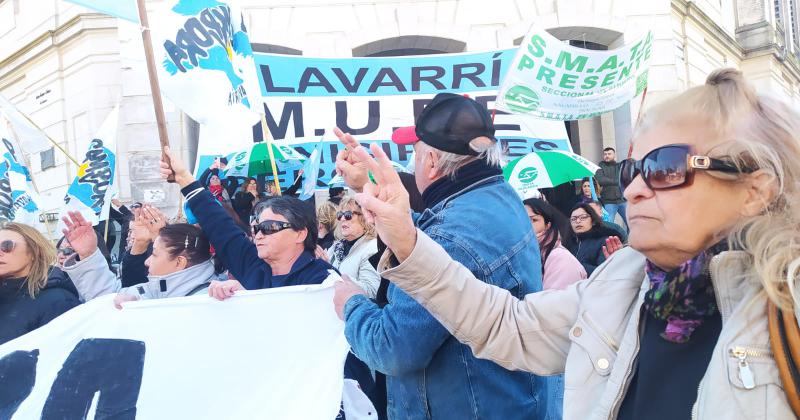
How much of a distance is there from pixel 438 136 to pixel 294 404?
139 cm

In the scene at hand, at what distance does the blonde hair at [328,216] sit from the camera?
571cm

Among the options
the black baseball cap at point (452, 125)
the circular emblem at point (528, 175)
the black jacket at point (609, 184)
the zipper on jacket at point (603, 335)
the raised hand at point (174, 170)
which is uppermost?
the black baseball cap at point (452, 125)

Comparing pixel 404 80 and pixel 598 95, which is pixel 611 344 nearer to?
pixel 598 95

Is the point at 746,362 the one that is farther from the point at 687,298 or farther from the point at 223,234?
the point at 223,234

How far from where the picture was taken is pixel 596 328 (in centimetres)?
138

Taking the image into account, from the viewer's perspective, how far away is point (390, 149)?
706 cm

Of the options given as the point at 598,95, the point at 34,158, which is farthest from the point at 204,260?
the point at 34,158

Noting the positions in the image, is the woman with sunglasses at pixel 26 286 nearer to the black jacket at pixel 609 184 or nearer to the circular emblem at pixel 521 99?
the circular emblem at pixel 521 99

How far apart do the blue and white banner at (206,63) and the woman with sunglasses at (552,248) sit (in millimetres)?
2163

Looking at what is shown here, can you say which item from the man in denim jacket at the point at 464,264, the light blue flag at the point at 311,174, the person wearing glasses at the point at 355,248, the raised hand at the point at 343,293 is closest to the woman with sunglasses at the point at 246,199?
Result: the light blue flag at the point at 311,174

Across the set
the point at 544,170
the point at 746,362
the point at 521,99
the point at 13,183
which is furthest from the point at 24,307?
the point at 544,170

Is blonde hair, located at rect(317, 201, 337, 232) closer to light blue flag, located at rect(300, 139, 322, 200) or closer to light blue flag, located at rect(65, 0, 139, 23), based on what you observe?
light blue flag, located at rect(300, 139, 322, 200)

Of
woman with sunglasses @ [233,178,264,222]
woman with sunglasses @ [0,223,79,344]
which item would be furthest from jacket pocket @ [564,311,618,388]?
woman with sunglasses @ [233,178,264,222]

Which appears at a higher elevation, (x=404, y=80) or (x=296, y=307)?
(x=404, y=80)
